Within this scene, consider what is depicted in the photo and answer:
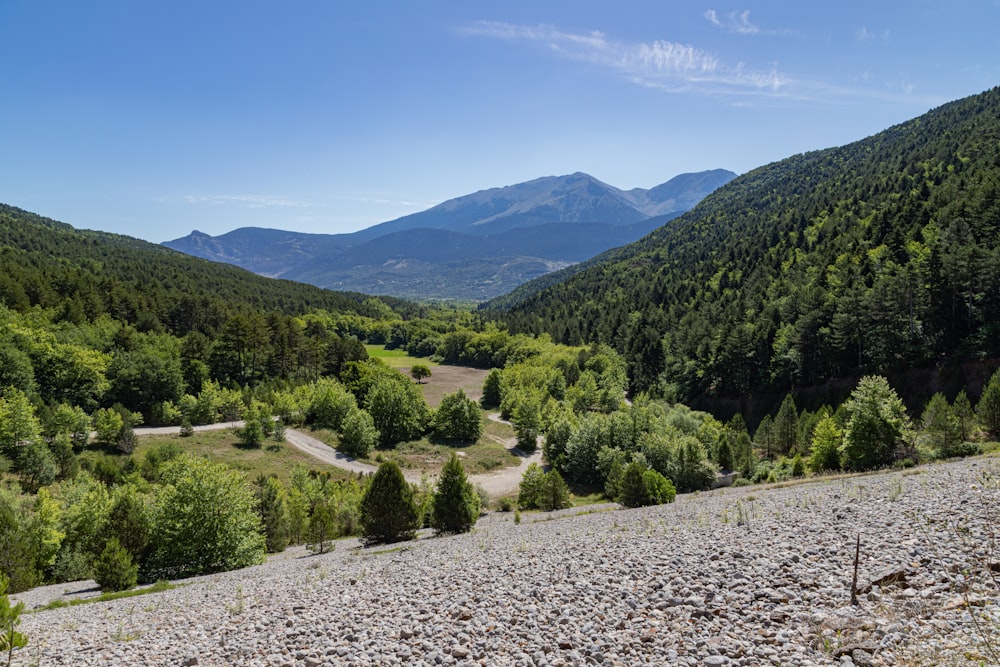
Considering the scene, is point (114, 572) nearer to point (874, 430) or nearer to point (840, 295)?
point (874, 430)

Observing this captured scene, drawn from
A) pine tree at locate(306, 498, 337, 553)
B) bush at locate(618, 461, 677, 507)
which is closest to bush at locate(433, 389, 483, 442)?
pine tree at locate(306, 498, 337, 553)

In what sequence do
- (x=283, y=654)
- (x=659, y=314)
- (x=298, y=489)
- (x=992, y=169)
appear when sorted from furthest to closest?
(x=659, y=314) < (x=992, y=169) < (x=298, y=489) < (x=283, y=654)

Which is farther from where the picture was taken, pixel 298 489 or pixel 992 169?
pixel 992 169

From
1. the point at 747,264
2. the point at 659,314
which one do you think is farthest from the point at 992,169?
the point at 659,314

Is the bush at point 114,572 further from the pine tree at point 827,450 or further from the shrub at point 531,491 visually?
the pine tree at point 827,450

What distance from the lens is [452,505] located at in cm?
3922

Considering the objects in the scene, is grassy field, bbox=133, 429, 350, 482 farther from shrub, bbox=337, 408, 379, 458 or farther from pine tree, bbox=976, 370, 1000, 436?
pine tree, bbox=976, 370, 1000, 436

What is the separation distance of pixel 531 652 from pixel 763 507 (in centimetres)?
1814

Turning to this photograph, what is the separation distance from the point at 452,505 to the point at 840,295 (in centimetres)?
9321

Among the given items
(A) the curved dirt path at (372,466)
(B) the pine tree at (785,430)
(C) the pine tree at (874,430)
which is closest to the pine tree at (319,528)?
(A) the curved dirt path at (372,466)

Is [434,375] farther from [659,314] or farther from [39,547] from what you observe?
[39,547]

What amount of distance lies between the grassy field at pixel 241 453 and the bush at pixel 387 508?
3355cm

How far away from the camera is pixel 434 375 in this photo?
550 ft

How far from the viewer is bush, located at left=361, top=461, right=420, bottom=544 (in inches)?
1492
